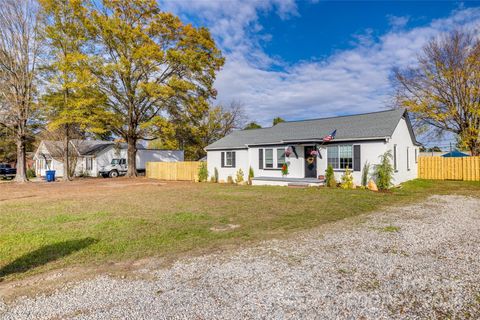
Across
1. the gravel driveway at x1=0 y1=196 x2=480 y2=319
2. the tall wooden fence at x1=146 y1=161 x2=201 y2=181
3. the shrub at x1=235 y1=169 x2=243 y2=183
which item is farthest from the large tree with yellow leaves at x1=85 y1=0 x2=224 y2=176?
the gravel driveway at x1=0 y1=196 x2=480 y2=319

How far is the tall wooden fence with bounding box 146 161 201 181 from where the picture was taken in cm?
2375

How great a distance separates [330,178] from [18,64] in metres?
24.2

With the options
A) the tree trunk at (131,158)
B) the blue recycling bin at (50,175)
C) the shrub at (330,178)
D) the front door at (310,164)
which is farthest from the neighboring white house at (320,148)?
the blue recycling bin at (50,175)

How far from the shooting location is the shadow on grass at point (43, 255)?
4.45 m

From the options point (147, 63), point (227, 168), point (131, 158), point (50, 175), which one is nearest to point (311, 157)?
point (227, 168)

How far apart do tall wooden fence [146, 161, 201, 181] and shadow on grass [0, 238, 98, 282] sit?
1684 cm

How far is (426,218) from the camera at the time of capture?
7.70 metres

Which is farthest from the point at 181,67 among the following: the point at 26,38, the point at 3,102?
the point at 3,102

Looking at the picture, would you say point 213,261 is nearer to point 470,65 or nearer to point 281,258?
point 281,258

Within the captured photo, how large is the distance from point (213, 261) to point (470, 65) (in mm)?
25085

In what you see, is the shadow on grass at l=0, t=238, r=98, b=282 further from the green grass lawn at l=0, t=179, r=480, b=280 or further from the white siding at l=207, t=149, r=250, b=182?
the white siding at l=207, t=149, r=250, b=182

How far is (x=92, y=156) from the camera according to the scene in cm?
3081

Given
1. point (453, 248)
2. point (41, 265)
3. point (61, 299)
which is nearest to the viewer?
point (61, 299)

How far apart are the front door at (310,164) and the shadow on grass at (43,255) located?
13.3 m
